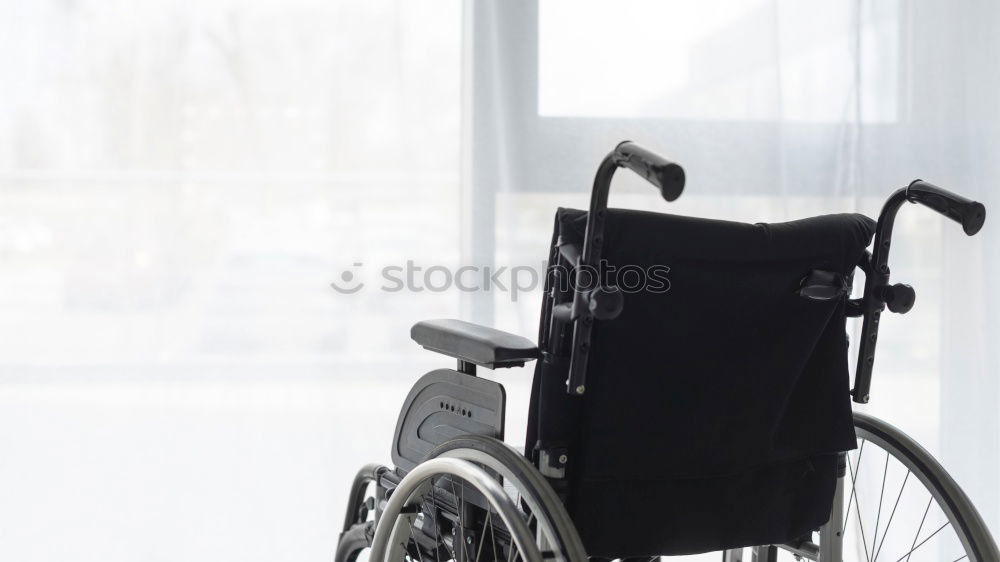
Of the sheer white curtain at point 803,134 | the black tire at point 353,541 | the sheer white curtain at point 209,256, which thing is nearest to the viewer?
the black tire at point 353,541

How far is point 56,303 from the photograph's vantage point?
6.87 ft

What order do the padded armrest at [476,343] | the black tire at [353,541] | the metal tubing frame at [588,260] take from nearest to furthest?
the metal tubing frame at [588,260], the padded armrest at [476,343], the black tire at [353,541]

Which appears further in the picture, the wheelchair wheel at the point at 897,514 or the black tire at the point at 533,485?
the wheelchair wheel at the point at 897,514

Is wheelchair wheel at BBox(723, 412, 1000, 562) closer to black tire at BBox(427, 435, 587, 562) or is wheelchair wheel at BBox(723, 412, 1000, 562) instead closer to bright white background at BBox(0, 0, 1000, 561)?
black tire at BBox(427, 435, 587, 562)

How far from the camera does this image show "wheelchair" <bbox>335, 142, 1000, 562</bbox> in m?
1.11

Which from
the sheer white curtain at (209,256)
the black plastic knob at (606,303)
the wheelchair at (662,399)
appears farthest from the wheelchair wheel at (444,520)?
the sheer white curtain at (209,256)

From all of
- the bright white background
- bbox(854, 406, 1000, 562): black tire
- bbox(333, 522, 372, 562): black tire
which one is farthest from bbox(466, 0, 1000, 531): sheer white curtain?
bbox(854, 406, 1000, 562): black tire

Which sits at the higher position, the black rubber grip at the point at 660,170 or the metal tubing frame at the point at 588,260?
the black rubber grip at the point at 660,170

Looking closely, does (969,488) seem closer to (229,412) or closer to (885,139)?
(885,139)

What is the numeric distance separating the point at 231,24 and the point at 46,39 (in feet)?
1.31

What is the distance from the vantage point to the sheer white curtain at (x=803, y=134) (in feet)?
7.20

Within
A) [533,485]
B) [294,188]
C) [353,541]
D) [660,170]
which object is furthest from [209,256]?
[660,170]

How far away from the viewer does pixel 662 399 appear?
46.2 inches

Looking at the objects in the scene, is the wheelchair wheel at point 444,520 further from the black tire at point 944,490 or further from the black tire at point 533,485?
the black tire at point 944,490
